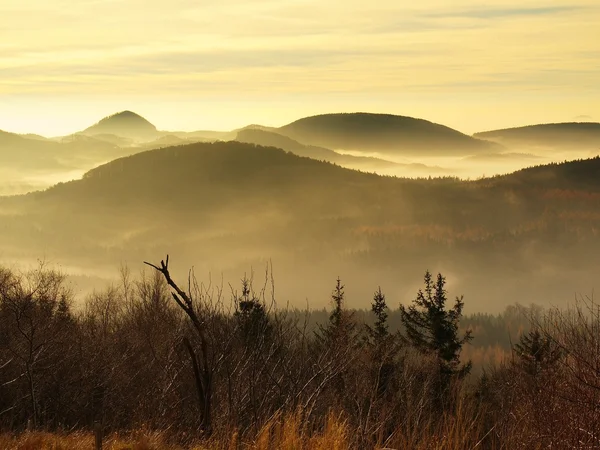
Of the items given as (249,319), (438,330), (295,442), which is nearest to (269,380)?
(249,319)

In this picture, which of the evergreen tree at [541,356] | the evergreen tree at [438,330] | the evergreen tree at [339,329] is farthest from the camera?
the evergreen tree at [438,330]

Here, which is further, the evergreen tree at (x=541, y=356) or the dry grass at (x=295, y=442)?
the evergreen tree at (x=541, y=356)

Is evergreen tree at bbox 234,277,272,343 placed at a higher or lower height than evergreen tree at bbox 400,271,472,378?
higher

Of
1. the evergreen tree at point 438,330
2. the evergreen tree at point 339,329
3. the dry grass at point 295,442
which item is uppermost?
the dry grass at point 295,442

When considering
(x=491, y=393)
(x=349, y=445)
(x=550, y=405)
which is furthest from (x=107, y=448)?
(x=491, y=393)

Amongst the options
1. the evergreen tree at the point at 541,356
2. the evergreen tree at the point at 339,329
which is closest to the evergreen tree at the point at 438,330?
the evergreen tree at the point at 541,356

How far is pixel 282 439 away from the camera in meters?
9.02

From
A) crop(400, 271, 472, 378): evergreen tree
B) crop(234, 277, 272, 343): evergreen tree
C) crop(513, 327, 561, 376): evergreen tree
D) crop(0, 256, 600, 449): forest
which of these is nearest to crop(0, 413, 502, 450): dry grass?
crop(0, 256, 600, 449): forest

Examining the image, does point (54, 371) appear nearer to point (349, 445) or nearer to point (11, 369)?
point (11, 369)

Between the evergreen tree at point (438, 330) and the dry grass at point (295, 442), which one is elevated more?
the dry grass at point (295, 442)

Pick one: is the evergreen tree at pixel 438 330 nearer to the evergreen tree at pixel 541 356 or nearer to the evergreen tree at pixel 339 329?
the evergreen tree at pixel 541 356

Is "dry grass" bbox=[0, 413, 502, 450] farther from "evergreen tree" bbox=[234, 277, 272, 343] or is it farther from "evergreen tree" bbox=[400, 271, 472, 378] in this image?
"evergreen tree" bbox=[400, 271, 472, 378]

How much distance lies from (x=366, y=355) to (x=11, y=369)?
53.5 ft

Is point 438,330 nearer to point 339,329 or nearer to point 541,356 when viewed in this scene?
point 541,356
